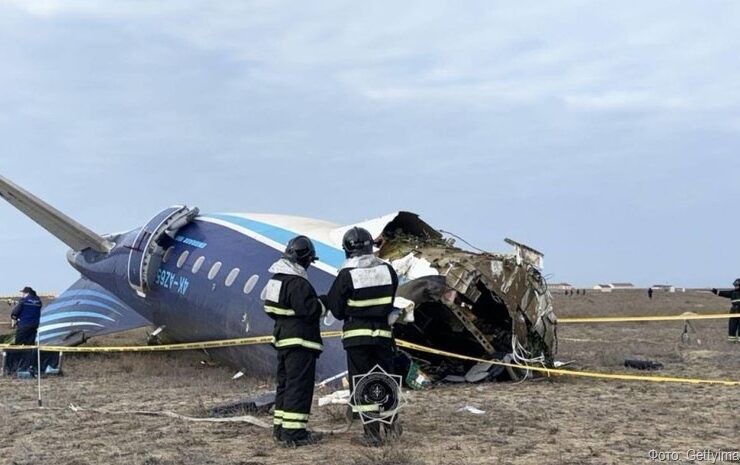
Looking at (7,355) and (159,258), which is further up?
(159,258)

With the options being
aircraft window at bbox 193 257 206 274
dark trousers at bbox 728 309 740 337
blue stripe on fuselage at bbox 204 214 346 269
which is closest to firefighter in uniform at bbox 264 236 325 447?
blue stripe on fuselage at bbox 204 214 346 269

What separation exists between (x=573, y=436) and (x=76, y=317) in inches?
590

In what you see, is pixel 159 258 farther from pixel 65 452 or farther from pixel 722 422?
pixel 722 422

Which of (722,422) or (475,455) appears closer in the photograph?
(475,455)

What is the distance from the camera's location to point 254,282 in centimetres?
1451

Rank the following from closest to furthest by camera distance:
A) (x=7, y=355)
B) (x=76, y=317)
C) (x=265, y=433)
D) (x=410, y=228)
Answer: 1. (x=265, y=433)
2. (x=410, y=228)
3. (x=7, y=355)
4. (x=76, y=317)

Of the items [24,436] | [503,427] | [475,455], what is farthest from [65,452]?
[503,427]

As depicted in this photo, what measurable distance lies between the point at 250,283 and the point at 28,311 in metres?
6.45

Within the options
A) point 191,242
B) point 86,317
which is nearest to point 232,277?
point 191,242

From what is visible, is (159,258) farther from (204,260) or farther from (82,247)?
(82,247)

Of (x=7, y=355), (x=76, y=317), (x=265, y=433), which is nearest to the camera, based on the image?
(x=265, y=433)

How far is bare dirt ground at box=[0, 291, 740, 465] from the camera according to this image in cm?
771

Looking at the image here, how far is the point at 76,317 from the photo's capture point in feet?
65.0

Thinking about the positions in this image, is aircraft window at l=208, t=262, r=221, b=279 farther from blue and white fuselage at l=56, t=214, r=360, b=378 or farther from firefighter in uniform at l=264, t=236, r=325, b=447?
firefighter in uniform at l=264, t=236, r=325, b=447
